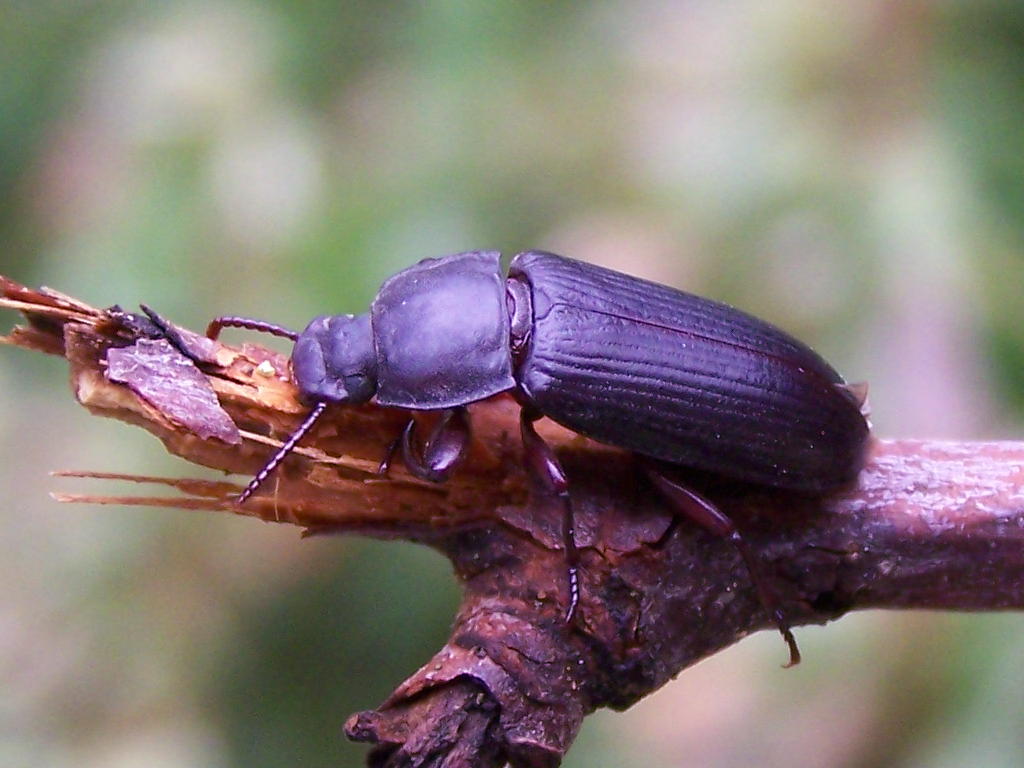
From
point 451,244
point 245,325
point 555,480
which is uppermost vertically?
point 451,244

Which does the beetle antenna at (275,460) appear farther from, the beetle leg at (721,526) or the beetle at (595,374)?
the beetle leg at (721,526)

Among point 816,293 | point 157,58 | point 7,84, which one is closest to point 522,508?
point 816,293

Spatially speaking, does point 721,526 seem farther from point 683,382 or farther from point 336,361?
point 336,361

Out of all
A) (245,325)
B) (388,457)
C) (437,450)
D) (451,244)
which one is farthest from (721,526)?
(451,244)

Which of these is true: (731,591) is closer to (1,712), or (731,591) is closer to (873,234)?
(873,234)

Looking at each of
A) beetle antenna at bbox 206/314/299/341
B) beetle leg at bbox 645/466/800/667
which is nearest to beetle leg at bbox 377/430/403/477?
beetle antenna at bbox 206/314/299/341

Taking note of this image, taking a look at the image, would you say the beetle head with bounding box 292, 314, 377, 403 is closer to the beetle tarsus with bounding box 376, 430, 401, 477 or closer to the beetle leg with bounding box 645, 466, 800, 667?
the beetle tarsus with bounding box 376, 430, 401, 477

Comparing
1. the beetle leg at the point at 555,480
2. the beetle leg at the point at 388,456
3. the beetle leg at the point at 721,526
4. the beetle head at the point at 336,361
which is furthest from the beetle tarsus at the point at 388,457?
the beetle leg at the point at 721,526
